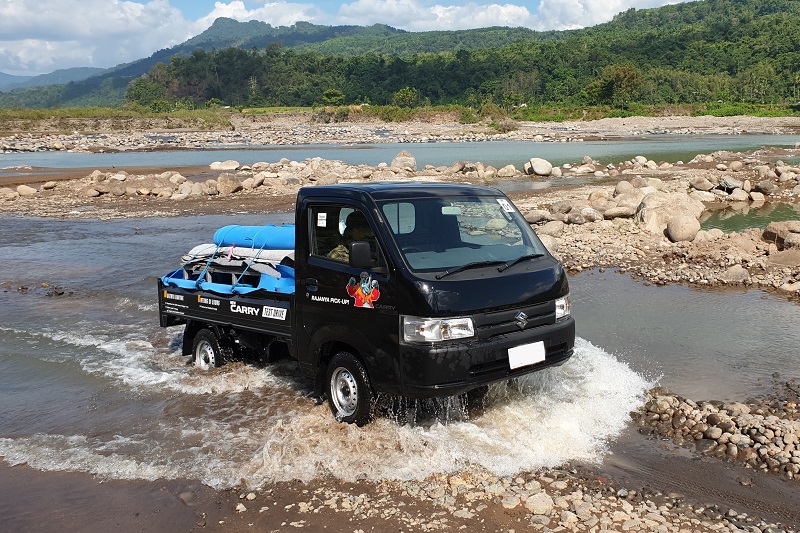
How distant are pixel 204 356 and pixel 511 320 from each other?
14.9 feet

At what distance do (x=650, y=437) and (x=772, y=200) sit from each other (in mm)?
22508

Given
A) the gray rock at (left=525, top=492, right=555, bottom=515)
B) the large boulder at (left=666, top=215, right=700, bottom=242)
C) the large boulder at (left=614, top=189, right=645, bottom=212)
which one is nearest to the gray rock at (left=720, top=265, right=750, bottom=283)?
the large boulder at (left=666, top=215, right=700, bottom=242)

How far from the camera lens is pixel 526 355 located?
6.20 m

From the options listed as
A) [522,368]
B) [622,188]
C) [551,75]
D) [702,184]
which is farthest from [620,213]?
[551,75]

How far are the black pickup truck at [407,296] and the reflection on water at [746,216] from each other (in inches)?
603

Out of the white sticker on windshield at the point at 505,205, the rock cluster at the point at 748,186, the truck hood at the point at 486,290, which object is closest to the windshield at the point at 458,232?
the white sticker on windshield at the point at 505,205

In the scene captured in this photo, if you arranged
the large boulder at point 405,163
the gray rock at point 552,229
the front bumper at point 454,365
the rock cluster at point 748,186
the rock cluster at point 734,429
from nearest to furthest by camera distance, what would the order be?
the front bumper at point 454,365 → the rock cluster at point 734,429 → the gray rock at point 552,229 → the rock cluster at point 748,186 → the large boulder at point 405,163

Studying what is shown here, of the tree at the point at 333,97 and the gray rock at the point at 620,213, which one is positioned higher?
the tree at the point at 333,97

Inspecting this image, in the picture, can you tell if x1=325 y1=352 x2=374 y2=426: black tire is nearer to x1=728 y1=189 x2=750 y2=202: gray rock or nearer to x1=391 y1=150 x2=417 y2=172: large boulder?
x1=728 y1=189 x2=750 y2=202: gray rock

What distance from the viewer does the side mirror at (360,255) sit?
20.2ft

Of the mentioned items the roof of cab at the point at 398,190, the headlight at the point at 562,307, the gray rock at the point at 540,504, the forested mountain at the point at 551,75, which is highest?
the forested mountain at the point at 551,75

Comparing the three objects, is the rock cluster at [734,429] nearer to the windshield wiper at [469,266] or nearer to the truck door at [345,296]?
the windshield wiper at [469,266]

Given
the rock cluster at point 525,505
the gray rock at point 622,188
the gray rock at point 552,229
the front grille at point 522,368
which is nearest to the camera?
the rock cluster at point 525,505

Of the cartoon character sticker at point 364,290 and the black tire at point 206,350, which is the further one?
the black tire at point 206,350
